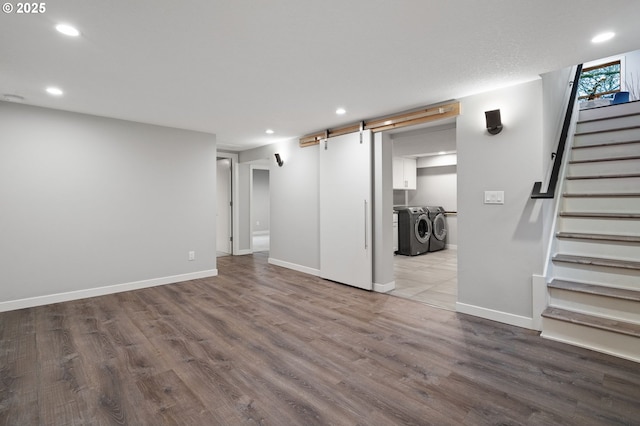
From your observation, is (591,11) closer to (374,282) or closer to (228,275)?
(374,282)

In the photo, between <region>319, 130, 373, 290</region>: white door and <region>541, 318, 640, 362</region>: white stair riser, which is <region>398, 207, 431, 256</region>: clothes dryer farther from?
<region>541, 318, 640, 362</region>: white stair riser

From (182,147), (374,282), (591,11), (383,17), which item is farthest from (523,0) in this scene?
(182,147)

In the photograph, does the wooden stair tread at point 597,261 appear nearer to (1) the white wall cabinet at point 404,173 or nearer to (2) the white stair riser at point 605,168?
(2) the white stair riser at point 605,168

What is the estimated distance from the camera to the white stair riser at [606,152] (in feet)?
11.0

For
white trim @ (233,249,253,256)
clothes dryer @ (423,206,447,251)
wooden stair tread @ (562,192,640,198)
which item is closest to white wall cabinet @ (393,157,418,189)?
clothes dryer @ (423,206,447,251)

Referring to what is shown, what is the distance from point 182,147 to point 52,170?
156cm

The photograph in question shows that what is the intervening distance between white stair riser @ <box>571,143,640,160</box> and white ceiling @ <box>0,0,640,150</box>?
161cm

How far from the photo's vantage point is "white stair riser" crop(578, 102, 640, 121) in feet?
12.9

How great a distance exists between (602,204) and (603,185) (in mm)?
279

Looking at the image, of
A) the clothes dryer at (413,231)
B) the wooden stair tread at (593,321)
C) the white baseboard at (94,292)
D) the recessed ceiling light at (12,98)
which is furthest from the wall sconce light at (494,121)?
the recessed ceiling light at (12,98)

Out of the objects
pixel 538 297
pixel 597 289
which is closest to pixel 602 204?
pixel 597 289

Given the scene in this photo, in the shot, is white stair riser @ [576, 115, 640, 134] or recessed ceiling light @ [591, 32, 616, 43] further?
white stair riser @ [576, 115, 640, 134]

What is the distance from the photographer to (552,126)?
121 inches

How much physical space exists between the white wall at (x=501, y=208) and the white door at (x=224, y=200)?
4.88 m
